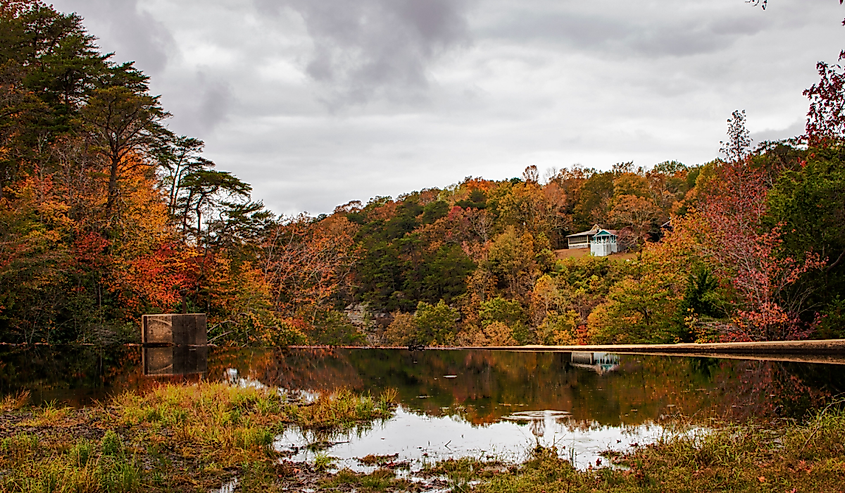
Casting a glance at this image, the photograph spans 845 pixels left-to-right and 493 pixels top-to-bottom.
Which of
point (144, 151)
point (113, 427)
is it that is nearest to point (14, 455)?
point (113, 427)

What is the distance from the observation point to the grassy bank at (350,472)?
530cm

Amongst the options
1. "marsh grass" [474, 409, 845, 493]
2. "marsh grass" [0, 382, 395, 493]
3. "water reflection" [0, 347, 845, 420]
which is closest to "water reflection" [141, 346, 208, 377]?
"water reflection" [0, 347, 845, 420]

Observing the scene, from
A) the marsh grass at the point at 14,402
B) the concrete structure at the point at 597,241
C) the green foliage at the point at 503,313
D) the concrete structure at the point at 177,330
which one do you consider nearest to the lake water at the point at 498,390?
the marsh grass at the point at 14,402

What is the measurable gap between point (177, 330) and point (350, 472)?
21.6 metres

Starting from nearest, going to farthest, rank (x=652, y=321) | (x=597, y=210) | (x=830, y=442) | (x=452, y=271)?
(x=830, y=442)
(x=652, y=321)
(x=452, y=271)
(x=597, y=210)

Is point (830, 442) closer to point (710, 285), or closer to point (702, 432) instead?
point (702, 432)

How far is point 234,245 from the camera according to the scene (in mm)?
Answer: 32938

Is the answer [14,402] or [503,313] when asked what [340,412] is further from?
[503,313]

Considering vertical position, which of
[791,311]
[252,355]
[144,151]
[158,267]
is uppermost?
[144,151]

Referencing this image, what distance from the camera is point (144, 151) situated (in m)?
33.5

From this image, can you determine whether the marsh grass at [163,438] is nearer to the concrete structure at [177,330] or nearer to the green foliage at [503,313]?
the concrete structure at [177,330]

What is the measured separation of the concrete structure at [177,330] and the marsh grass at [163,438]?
13.4 m

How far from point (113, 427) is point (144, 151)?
27.7 m

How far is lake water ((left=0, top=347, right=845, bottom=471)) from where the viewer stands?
771 cm
